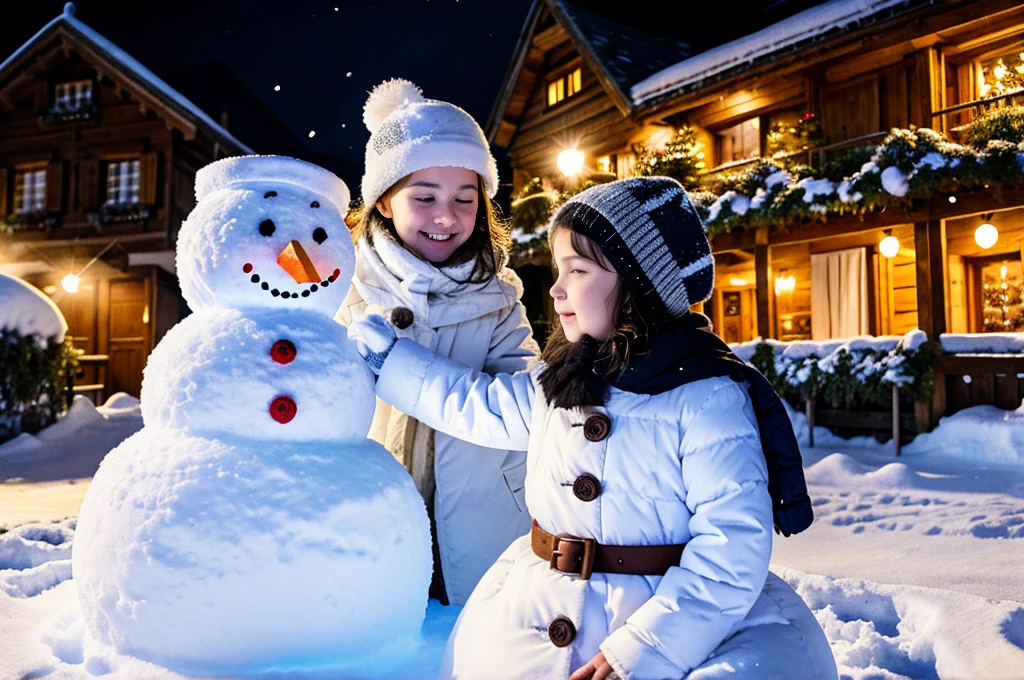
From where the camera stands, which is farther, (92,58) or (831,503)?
(92,58)

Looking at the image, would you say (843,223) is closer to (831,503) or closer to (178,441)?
(831,503)

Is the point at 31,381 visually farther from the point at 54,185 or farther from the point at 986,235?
the point at 986,235

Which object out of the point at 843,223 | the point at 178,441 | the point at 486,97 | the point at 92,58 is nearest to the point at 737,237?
the point at 843,223

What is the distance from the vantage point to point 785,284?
12773 millimetres

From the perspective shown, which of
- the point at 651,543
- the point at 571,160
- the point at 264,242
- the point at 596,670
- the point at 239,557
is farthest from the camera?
the point at 571,160

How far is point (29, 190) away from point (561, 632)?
64.4 feet

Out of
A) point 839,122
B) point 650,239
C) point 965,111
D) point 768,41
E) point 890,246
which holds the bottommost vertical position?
point 650,239

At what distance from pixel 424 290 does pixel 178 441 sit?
859 mm

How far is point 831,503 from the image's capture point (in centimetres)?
521

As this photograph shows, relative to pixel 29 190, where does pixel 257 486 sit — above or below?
below

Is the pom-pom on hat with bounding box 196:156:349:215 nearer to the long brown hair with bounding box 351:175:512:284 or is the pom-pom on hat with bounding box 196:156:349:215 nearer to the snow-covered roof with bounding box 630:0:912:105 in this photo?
the long brown hair with bounding box 351:175:512:284

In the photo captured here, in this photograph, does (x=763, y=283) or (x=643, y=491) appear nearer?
(x=643, y=491)

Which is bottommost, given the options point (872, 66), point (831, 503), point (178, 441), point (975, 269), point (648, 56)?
point (831, 503)

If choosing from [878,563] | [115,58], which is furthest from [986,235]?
[115,58]
